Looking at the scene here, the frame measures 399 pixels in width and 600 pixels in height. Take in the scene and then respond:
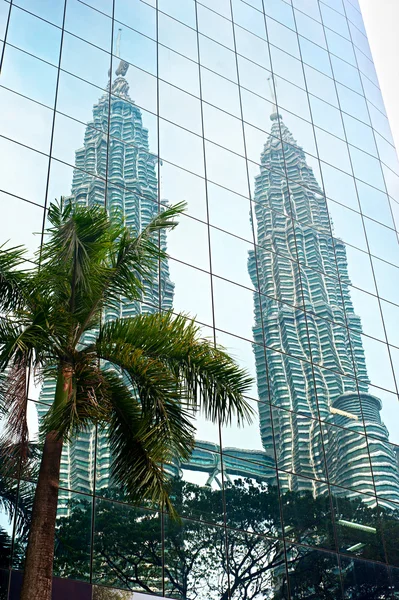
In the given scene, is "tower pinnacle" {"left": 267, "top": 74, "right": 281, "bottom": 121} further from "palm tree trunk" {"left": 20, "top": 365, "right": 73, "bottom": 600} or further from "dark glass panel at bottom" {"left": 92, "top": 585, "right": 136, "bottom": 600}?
"palm tree trunk" {"left": 20, "top": 365, "right": 73, "bottom": 600}

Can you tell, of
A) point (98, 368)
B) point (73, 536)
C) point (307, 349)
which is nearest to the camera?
point (98, 368)

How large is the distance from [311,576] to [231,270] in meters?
8.30

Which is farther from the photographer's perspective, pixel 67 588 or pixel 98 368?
pixel 67 588

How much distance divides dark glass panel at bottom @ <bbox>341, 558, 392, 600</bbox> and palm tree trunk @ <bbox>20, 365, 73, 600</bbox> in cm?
1070

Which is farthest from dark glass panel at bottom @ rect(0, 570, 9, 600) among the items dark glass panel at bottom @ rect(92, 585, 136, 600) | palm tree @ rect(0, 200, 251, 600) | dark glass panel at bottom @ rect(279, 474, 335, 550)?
dark glass panel at bottom @ rect(279, 474, 335, 550)

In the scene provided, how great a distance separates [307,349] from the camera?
22969 mm

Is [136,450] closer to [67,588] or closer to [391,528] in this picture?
[67,588]

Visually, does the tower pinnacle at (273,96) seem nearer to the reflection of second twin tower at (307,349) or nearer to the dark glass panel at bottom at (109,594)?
the reflection of second twin tower at (307,349)

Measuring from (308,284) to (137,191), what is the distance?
6114mm

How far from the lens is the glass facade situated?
1653cm

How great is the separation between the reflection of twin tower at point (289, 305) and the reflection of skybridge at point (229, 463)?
77 millimetres

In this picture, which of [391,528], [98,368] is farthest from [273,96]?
[98,368]

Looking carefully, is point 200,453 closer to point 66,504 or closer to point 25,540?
point 66,504

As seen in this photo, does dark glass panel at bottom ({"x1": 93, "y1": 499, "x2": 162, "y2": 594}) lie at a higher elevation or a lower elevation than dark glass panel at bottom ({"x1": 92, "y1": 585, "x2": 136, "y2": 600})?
higher
